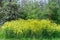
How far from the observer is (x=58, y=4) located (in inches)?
674

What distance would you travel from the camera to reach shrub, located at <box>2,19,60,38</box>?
13.2m

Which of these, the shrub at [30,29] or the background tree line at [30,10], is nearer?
the shrub at [30,29]

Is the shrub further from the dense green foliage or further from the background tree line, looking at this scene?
the background tree line

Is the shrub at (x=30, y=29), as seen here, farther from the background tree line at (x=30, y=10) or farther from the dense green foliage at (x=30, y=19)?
the background tree line at (x=30, y=10)

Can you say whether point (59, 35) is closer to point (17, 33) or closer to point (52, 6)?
point (17, 33)

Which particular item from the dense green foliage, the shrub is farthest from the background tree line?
the shrub

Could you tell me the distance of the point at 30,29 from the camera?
524 inches

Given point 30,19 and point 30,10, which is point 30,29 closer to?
point 30,19

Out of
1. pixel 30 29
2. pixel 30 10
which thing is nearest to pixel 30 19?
pixel 30 10

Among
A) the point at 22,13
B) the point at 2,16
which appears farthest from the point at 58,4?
the point at 2,16

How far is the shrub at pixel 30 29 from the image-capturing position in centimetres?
1323

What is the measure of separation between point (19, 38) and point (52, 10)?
14.1ft

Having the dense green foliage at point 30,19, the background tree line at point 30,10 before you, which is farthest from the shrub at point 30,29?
the background tree line at point 30,10

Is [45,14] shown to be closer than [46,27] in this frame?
No
